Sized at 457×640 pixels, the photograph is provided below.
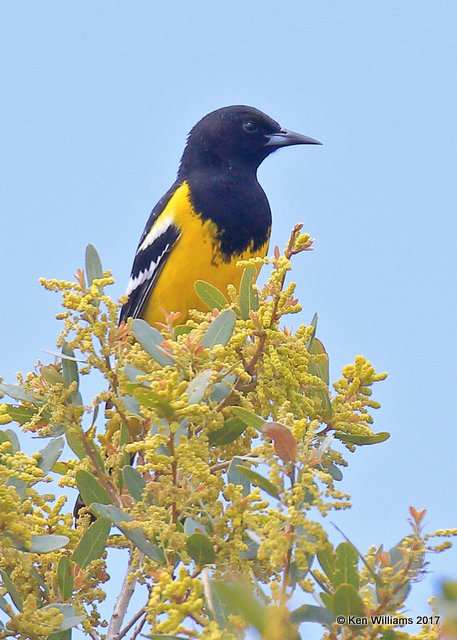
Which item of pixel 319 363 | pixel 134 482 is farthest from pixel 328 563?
pixel 319 363

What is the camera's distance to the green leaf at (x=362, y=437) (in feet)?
8.37

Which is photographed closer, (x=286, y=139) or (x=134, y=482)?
(x=134, y=482)

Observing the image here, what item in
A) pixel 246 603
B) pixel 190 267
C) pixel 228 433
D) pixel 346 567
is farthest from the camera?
pixel 190 267

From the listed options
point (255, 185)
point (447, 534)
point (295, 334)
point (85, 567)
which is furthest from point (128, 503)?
point (255, 185)

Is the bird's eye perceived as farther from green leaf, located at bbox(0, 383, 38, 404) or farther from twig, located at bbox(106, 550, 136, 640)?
twig, located at bbox(106, 550, 136, 640)

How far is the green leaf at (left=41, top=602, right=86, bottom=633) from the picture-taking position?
2.04m

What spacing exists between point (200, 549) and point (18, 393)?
2.73 ft

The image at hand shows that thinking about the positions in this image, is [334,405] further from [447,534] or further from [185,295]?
[185,295]

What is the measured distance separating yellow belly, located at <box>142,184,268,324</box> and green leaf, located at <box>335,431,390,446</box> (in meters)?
1.76

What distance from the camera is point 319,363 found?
104 inches

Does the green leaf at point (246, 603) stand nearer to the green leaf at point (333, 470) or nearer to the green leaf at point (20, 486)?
the green leaf at point (20, 486)

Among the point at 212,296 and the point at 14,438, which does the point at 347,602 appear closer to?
the point at 14,438

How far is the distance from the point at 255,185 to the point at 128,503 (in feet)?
8.88

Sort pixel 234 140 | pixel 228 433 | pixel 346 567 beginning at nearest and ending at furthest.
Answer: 1. pixel 346 567
2. pixel 228 433
3. pixel 234 140
